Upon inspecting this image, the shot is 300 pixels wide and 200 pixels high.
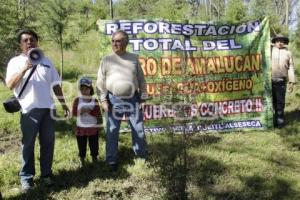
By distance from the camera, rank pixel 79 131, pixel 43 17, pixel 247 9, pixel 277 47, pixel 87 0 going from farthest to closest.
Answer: pixel 87 0 → pixel 247 9 → pixel 43 17 → pixel 277 47 → pixel 79 131

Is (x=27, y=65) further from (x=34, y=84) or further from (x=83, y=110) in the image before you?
(x=83, y=110)

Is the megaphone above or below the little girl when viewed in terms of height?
above

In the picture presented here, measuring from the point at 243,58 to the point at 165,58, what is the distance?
4.91ft

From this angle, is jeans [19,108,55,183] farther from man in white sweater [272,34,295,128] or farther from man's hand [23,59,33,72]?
man in white sweater [272,34,295,128]

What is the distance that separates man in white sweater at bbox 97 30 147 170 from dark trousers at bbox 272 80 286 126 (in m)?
3.50

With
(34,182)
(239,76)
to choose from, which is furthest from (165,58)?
(34,182)

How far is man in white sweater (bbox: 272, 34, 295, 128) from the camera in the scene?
8.62 m

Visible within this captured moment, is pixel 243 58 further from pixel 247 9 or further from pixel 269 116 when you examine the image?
pixel 247 9

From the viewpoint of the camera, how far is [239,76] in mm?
8461

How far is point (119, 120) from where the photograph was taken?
240 inches

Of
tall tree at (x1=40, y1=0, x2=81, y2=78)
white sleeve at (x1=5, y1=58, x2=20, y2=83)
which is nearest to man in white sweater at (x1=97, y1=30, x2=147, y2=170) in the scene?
white sleeve at (x1=5, y1=58, x2=20, y2=83)

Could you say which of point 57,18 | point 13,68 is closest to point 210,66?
point 13,68

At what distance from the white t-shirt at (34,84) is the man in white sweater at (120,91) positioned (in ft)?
3.08

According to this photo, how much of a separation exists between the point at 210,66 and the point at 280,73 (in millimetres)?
1410
